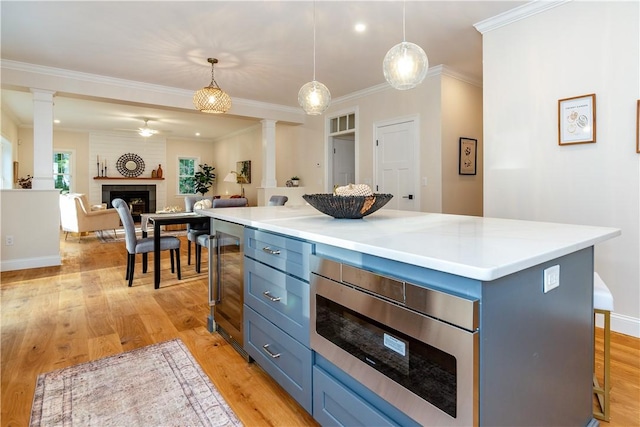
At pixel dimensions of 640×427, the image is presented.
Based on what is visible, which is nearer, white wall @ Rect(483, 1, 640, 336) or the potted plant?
white wall @ Rect(483, 1, 640, 336)

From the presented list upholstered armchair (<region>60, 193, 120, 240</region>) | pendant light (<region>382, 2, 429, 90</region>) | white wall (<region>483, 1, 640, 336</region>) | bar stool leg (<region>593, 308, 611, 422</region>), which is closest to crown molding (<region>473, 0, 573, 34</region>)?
white wall (<region>483, 1, 640, 336</region>)

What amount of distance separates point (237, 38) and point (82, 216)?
16.7ft

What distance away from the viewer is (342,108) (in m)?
5.99

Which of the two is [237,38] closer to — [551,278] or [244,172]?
[551,278]

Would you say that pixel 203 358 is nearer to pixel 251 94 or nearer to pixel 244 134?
pixel 251 94

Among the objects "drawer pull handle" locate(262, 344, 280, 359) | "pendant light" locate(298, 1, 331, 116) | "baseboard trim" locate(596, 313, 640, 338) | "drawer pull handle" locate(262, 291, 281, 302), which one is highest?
"pendant light" locate(298, 1, 331, 116)

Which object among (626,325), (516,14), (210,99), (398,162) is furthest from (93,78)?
(626,325)

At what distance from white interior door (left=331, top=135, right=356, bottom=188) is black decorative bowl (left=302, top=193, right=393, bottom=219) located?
14.7 ft

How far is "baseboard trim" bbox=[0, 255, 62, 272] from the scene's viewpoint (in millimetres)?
4289

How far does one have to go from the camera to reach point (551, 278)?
1116 millimetres

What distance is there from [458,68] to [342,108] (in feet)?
6.88

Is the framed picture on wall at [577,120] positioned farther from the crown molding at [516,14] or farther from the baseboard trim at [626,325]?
the baseboard trim at [626,325]

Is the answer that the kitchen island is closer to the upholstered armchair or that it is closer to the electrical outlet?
the electrical outlet

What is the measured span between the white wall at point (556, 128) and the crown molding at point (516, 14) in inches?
1.4
